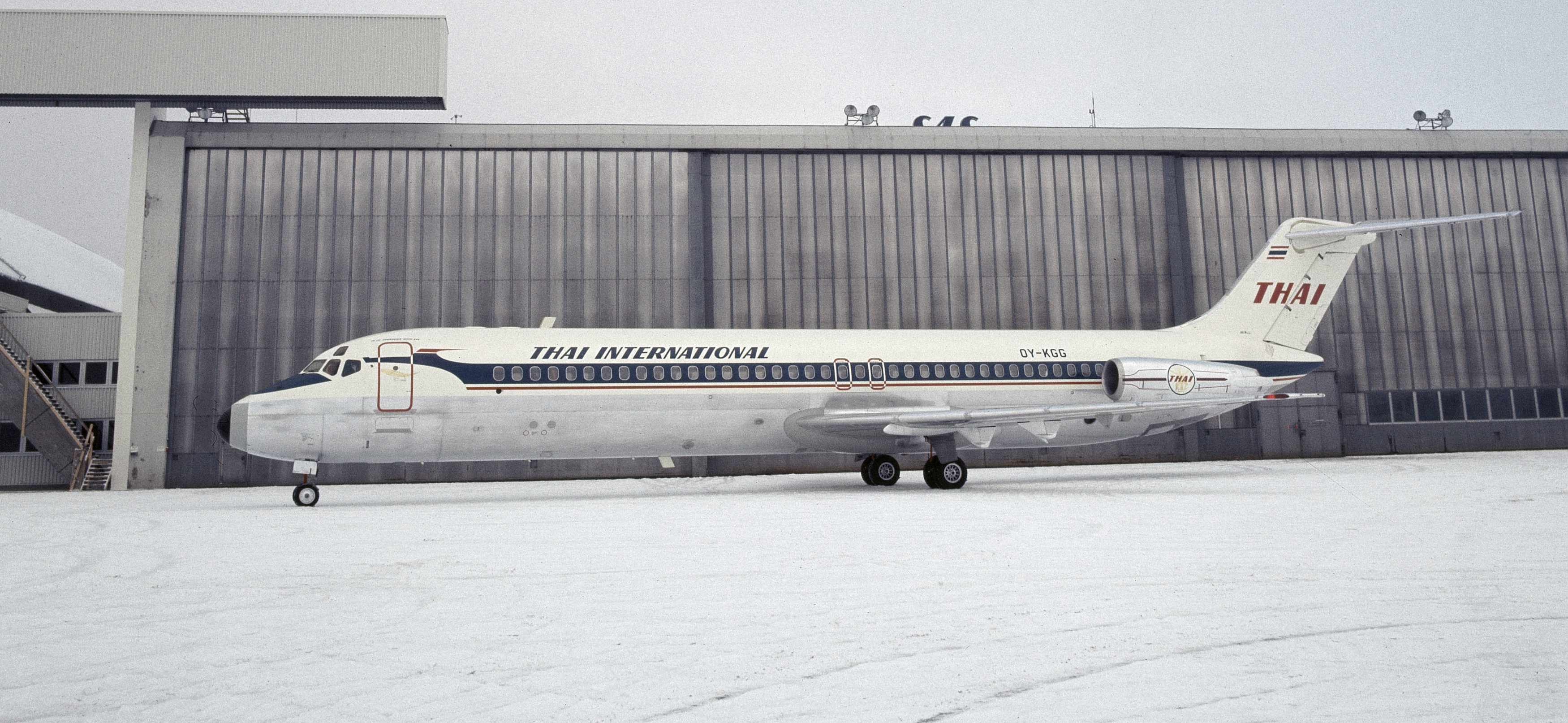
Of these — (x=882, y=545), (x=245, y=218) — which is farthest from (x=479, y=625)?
(x=245, y=218)

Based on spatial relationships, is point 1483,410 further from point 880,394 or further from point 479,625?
point 479,625

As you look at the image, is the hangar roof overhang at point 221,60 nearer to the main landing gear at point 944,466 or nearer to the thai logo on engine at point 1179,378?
the main landing gear at point 944,466

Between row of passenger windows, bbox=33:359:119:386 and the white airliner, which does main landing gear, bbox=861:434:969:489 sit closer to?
the white airliner

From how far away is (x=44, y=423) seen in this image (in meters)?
24.3

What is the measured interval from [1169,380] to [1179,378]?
0.28 meters

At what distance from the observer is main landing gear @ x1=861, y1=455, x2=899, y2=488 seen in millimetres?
19578

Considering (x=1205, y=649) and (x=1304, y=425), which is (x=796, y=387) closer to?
(x=1205, y=649)

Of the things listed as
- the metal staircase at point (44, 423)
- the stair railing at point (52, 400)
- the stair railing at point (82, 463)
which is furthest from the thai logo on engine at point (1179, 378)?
the stair railing at point (52, 400)

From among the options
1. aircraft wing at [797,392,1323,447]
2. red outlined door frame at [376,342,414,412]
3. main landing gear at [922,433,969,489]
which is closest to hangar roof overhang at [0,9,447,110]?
red outlined door frame at [376,342,414,412]

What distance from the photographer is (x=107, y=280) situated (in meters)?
132

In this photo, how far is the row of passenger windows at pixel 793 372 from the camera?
16.9m

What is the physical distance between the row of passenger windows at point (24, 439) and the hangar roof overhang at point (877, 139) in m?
8.46

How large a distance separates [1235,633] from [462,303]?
23320mm

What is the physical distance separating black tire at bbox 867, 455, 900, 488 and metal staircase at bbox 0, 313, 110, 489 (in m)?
20.9
